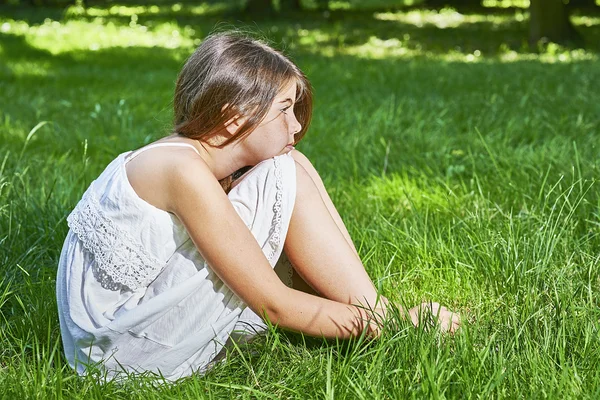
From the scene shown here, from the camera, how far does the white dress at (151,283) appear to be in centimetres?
207

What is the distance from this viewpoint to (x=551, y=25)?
13.2m

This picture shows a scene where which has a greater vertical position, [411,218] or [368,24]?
[411,218]

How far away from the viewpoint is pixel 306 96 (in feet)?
7.97

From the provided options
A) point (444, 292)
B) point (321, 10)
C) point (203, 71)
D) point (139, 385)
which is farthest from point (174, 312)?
point (321, 10)

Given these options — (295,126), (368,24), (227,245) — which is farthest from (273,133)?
(368,24)

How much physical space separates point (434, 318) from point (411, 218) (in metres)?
1.28

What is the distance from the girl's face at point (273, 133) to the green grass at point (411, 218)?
413 millimetres

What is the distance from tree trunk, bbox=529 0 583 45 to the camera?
42.9ft

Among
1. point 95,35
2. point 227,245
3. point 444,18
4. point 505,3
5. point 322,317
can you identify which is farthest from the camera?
point 505,3

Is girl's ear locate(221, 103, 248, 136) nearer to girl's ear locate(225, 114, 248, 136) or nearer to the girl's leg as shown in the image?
girl's ear locate(225, 114, 248, 136)

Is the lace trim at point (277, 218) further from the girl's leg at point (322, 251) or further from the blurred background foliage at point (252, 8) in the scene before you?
the blurred background foliage at point (252, 8)

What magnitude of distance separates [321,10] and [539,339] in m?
19.8

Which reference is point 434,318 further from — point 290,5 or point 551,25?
point 290,5

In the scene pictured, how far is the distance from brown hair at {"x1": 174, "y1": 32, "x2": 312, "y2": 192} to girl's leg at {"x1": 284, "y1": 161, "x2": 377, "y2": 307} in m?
0.23
